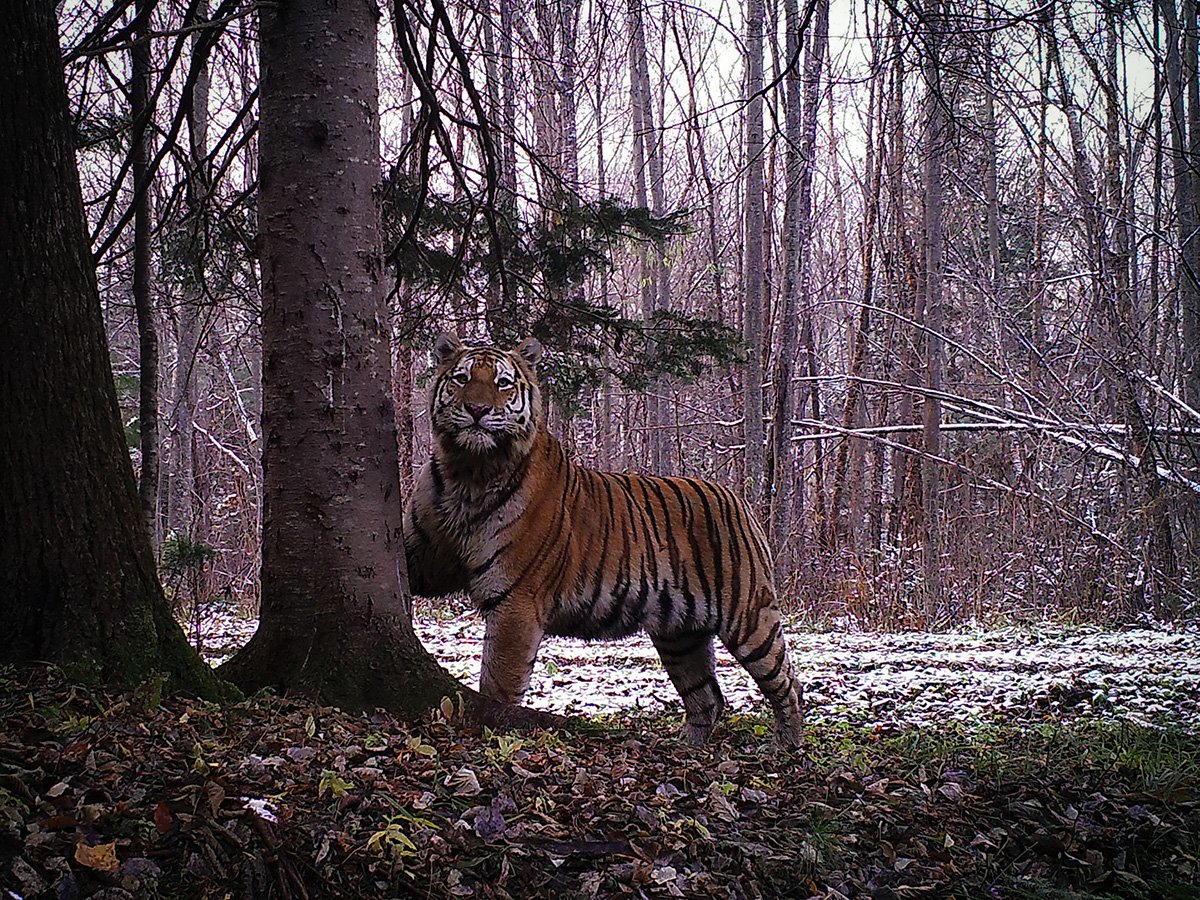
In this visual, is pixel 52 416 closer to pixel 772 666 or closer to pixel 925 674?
pixel 772 666

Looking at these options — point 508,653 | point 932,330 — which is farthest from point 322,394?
point 932,330

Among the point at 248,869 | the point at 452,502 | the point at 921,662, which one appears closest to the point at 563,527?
the point at 452,502

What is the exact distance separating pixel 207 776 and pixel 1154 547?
31.7 ft

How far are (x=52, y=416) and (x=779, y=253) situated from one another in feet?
A: 39.9

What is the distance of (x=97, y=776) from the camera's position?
92.0 inches

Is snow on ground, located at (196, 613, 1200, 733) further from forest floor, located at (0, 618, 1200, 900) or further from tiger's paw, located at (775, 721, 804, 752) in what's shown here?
forest floor, located at (0, 618, 1200, 900)

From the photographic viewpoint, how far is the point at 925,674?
6.88 metres

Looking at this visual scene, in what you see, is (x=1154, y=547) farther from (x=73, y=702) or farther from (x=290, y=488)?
(x=73, y=702)

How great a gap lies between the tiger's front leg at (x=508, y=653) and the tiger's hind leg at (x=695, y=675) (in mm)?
1211

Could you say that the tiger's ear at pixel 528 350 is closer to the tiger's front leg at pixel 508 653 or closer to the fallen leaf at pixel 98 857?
the tiger's front leg at pixel 508 653

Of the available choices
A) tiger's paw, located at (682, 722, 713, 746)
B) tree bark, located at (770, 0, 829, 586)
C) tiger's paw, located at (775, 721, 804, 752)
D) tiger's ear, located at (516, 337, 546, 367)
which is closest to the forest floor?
tiger's paw, located at (775, 721, 804, 752)

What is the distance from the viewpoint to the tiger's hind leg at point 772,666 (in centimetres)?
522

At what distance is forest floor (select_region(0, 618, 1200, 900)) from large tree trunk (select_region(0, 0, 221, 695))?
0.66ft

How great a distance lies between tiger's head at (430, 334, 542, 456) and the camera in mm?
4680
